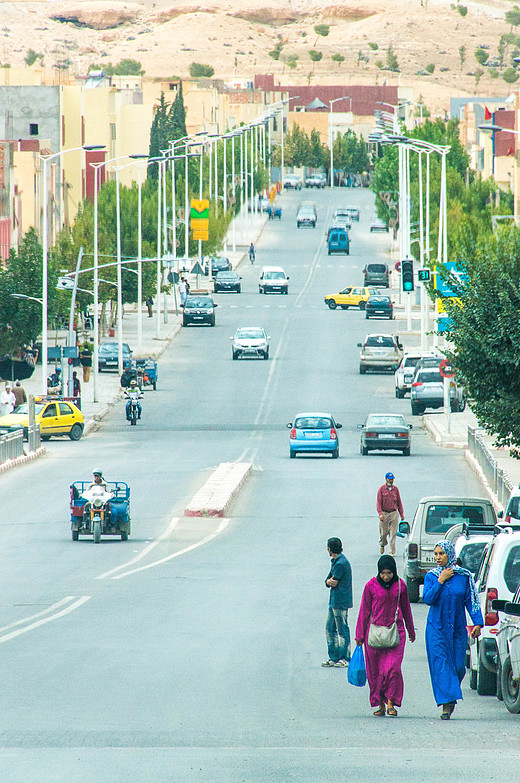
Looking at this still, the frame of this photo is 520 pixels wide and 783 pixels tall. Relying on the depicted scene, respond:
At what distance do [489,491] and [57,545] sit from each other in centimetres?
1085

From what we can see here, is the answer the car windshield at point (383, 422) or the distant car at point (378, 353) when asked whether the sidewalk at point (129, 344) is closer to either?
the distant car at point (378, 353)

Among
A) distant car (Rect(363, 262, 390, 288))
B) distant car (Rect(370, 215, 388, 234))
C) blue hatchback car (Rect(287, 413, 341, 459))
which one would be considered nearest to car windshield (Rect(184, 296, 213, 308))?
distant car (Rect(363, 262, 390, 288))

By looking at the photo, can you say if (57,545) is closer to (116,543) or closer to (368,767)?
(116,543)

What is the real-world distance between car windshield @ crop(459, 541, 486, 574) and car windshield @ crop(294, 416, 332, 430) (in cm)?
2790

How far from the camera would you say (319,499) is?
34.5 m

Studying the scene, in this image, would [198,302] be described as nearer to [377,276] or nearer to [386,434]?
[377,276]

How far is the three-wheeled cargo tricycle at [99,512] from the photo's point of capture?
2789cm

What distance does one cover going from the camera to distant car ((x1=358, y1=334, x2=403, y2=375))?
66.1 meters

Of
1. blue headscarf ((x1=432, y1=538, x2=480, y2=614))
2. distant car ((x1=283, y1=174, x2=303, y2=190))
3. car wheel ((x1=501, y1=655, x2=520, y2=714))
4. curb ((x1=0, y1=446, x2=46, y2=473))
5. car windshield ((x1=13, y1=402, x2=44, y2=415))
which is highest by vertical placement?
distant car ((x1=283, y1=174, x2=303, y2=190))

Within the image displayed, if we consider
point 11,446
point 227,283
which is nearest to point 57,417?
point 11,446

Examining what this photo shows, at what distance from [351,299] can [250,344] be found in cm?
2054

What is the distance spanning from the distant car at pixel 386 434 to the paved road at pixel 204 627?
1.51 feet

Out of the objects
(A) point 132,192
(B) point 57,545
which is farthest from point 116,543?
(A) point 132,192

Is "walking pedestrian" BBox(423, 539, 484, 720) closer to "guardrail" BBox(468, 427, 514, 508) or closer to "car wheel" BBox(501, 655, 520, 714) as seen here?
"car wheel" BBox(501, 655, 520, 714)
